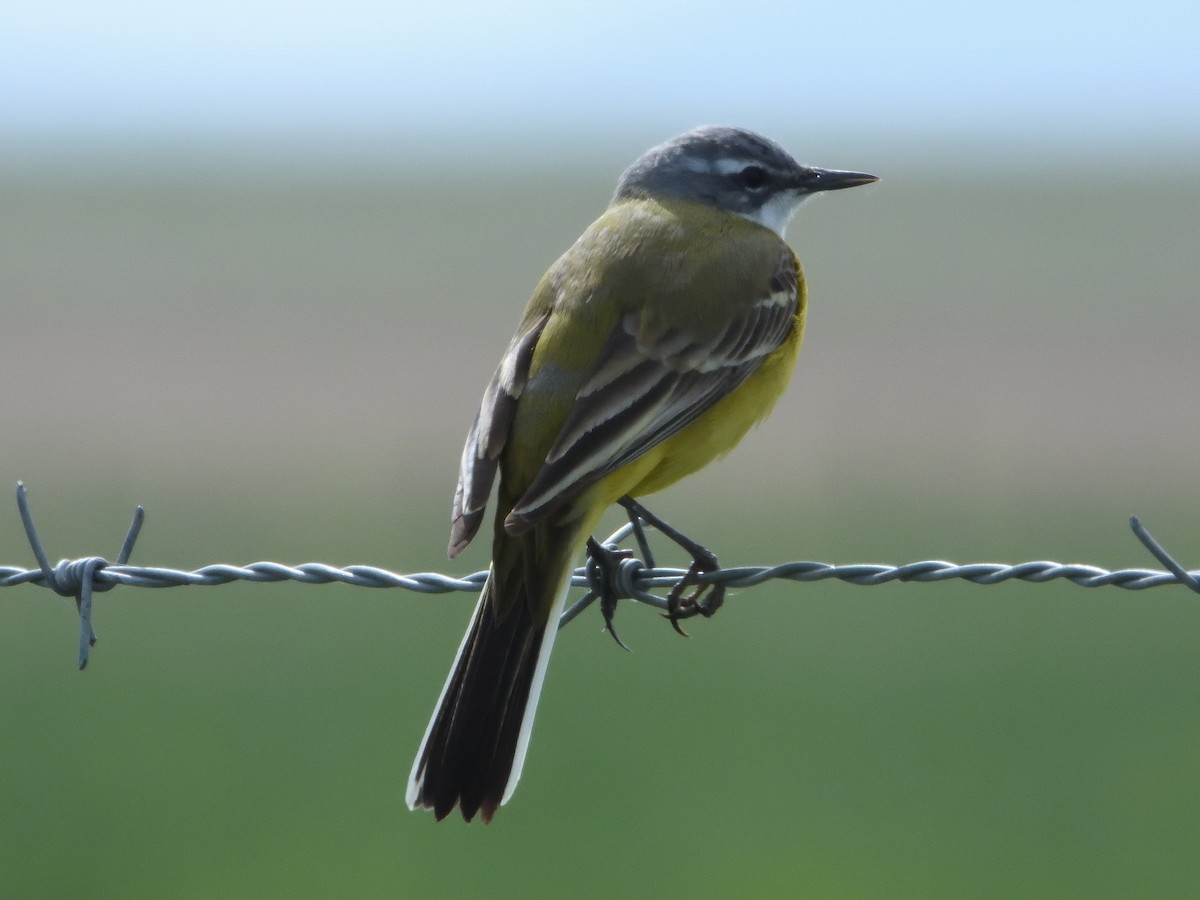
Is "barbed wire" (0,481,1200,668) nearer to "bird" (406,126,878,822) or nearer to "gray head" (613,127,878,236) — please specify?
"bird" (406,126,878,822)

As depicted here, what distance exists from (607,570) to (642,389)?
0.67m

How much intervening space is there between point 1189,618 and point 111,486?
13699 mm

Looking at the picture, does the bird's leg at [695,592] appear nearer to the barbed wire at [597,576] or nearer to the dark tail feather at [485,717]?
the barbed wire at [597,576]

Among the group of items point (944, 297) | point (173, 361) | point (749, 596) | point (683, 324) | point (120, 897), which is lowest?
point (120, 897)

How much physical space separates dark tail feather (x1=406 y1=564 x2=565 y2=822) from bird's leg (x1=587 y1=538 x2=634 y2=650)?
235 millimetres

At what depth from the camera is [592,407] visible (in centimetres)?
595

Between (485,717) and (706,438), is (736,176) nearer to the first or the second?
(706,438)

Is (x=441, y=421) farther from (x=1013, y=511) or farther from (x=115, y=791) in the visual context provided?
(x=115, y=791)

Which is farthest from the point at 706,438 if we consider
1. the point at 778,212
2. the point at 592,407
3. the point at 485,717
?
the point at 778,212

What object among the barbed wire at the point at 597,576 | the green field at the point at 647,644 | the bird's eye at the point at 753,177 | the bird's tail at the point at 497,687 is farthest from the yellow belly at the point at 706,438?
the green field at the point at 647,644

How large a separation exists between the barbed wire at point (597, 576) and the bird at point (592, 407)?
7.5 inches

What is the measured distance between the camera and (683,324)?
6461 millimetres

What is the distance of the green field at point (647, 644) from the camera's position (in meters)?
10.9

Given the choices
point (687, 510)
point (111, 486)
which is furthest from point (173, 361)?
point (687, 510)
